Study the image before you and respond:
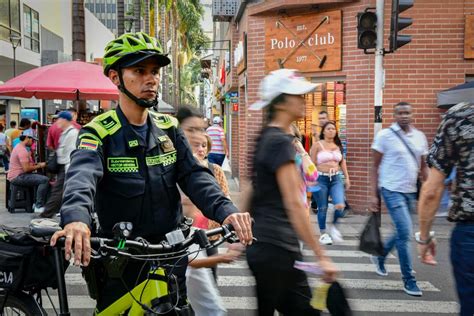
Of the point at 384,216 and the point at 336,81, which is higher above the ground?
the point at 336,81

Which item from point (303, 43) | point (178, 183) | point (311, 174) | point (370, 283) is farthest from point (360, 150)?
point (178, 183)

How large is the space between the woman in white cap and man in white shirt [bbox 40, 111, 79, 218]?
6.59m

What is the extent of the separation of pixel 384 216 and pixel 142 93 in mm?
9111

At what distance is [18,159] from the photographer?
11078mm

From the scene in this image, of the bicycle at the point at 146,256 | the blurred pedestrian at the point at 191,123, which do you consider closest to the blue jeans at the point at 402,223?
the blurred pedestrian at the point at 191,123

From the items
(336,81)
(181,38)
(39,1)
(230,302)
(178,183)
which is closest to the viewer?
(178,183)

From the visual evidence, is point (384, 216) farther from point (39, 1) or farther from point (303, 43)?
point (39, 1)

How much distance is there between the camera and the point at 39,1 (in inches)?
1303

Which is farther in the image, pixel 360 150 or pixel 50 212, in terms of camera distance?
pixel 360 150

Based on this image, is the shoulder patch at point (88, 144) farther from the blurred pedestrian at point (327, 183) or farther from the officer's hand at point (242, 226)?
the blurred pedestrian at point (327, 183)

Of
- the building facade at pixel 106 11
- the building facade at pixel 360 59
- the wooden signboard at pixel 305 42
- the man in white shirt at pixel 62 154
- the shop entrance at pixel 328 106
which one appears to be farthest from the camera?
the building facade at pixel 106 11

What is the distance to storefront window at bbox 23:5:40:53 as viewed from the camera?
30.5 m

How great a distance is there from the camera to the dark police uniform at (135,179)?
2.59m

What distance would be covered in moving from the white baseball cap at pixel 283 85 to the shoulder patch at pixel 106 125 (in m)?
1.06
